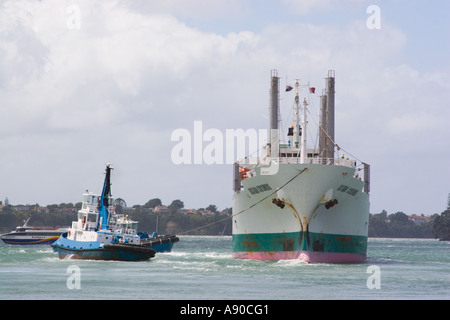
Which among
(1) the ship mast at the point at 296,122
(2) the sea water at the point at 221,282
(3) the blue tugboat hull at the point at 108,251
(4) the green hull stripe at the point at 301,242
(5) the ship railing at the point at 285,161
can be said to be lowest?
(2) the sea water at the point at 221,282

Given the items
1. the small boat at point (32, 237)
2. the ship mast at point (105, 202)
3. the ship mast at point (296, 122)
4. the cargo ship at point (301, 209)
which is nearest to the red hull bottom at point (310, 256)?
Answer: the cargo ship at point (301, 209)

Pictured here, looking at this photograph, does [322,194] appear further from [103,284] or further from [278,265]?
[103,284]

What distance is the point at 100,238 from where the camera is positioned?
5872 cm

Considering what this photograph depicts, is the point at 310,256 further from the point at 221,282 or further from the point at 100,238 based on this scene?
the point at 100,238

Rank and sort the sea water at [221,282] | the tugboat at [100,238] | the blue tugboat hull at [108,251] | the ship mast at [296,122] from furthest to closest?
1. the ship mast at [296,122]
2. the tugboat at [100,238]
3. the blue tugboat hull at [108,251]
4. the sea water at [221,282]

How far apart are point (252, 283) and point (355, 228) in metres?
19.5

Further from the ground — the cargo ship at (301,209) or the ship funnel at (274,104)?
the ship funnel at (274,104)

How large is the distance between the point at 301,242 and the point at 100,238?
15.7 meters

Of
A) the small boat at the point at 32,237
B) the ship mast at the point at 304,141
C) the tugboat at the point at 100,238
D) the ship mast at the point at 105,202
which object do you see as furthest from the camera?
the small boat at the point at 32,237

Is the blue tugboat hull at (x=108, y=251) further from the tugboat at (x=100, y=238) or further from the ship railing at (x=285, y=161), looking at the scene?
the ship railing at (x=285, y=161)

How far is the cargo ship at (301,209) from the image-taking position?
5194cm

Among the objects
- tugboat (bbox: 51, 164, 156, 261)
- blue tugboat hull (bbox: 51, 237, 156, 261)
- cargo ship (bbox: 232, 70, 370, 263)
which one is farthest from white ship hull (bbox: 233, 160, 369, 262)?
tugboat (bbox: 51, 164, 156, 261)

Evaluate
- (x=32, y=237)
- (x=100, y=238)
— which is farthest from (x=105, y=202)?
(x=32, y=237)
